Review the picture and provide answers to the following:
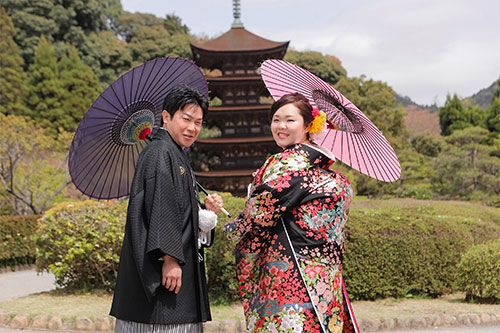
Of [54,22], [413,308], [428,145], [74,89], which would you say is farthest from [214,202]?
[54,22]

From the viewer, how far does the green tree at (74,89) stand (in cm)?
2453

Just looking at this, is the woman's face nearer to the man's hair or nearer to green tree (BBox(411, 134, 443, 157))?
the man's hair

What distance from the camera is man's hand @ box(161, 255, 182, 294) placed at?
2.15 m

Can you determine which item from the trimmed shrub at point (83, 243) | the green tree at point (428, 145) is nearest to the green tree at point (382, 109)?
the green tree at point (428, 145)

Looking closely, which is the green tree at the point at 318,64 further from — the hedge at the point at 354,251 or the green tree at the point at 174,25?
the hedge at the point at 354,251

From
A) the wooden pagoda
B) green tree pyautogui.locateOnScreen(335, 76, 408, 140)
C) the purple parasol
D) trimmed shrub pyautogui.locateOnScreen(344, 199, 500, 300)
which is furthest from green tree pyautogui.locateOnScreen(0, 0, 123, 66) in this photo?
Result: the purple parasol

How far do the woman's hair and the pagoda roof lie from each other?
14.5 metres

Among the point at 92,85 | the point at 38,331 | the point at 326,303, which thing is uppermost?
the point at 92,85

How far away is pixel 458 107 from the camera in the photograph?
31.4 meters

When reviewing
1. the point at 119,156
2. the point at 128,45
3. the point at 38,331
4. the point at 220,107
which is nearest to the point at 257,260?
the point at 119,156

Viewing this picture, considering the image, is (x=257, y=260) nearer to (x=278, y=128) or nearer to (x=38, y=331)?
(x=278, y=128)

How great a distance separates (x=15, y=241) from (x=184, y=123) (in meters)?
10.00

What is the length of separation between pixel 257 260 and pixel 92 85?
25.7 m

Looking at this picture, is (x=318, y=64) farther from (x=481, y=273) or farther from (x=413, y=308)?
(x=413, y=308)
